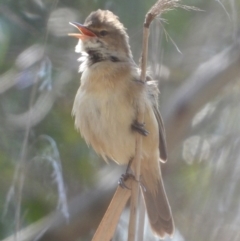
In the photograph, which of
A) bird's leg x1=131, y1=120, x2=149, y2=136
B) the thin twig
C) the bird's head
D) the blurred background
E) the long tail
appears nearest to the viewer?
the thin twig

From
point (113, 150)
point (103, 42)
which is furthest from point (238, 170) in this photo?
point (103, 42)

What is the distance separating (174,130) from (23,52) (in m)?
1.02

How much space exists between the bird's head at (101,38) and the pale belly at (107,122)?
0.23 m

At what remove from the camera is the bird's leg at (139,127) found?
3276 mm

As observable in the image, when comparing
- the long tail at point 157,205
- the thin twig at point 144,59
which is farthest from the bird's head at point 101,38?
the long tail at point 157,205

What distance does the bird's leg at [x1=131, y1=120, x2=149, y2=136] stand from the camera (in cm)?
328

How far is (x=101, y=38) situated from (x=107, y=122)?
17.3 inches

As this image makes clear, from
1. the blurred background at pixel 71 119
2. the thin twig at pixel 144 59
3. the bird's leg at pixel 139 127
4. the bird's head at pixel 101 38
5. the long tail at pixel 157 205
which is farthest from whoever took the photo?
the blurred background at pixel 71 119

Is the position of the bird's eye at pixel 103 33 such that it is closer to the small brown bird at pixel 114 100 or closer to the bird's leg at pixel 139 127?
the small brown bird at pixel 114 100

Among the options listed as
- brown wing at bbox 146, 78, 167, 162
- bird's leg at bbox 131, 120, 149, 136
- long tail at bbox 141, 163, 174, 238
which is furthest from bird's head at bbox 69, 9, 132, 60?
long tail at bbox 141, 163, 174, 238

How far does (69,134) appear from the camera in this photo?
4391 millimetres

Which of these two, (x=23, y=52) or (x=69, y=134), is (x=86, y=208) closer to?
(x=69, y=134)

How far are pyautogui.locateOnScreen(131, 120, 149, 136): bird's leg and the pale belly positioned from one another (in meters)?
0.02

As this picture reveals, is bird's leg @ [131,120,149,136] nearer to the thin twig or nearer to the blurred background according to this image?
the thin twig
